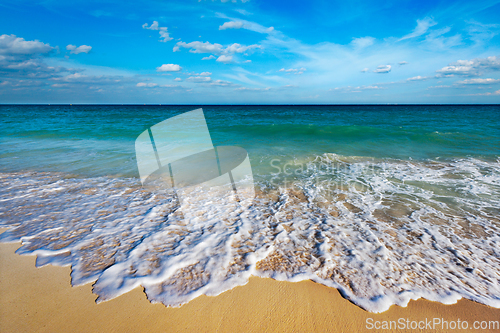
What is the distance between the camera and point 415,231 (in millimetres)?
3334

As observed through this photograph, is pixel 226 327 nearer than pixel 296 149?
Yes

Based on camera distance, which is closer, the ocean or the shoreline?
the shoreline

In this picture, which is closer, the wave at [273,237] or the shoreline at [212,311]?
the shoreline at [212,311]

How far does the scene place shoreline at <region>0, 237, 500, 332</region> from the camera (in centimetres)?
185

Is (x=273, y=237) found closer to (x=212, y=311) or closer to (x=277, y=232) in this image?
(x=277, y=232)

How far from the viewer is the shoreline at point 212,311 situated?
6.07 ft

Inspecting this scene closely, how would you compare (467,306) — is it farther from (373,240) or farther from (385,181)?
(385,181)

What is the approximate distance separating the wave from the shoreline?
98 millimetres

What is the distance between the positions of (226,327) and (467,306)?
2295 mm

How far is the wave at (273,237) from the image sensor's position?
90.5 inches

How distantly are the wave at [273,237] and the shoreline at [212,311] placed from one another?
10 cm

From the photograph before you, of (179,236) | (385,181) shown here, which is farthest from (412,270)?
(385,181)

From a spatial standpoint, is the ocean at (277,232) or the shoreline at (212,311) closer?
the shoreline at (212,311)

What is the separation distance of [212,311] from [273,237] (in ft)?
4.44
